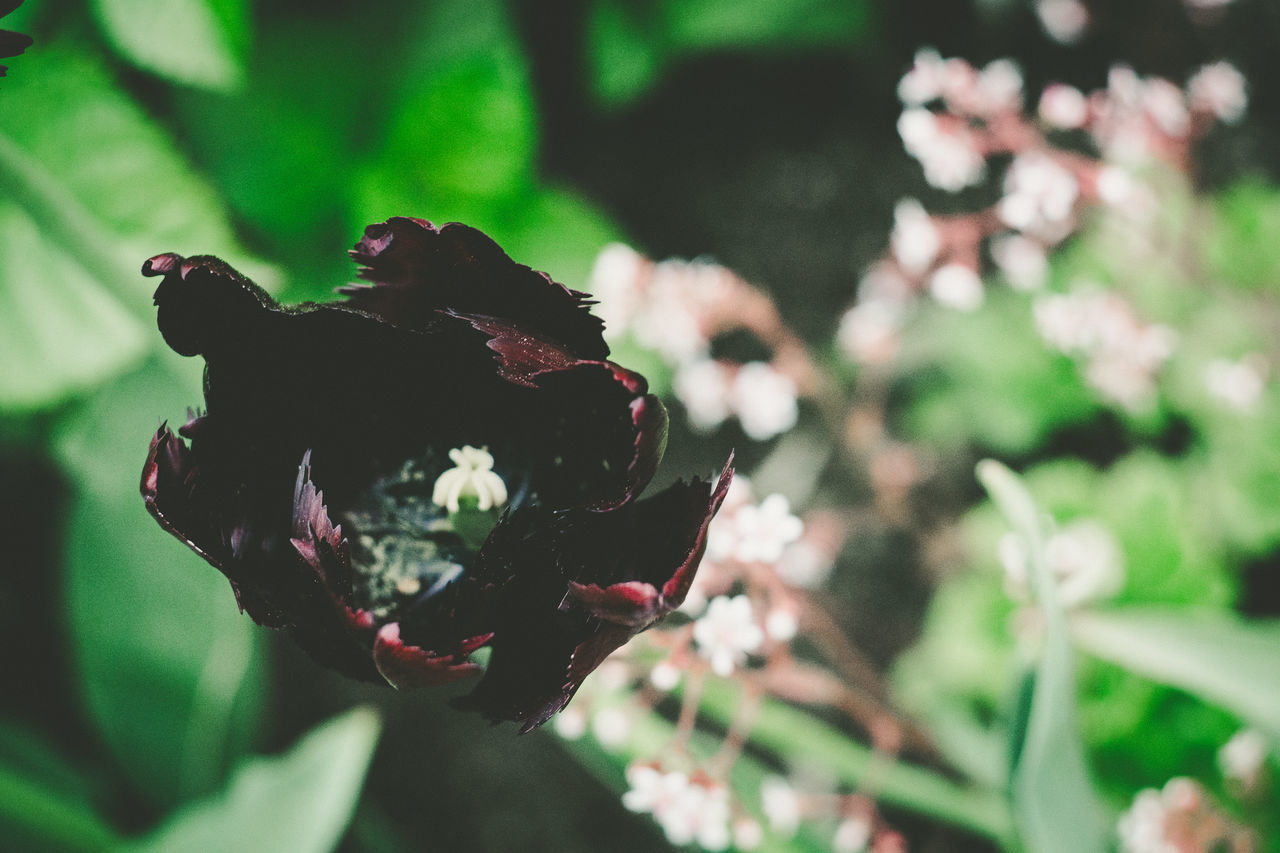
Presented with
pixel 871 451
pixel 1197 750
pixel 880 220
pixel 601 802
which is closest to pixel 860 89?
pixel 880 220

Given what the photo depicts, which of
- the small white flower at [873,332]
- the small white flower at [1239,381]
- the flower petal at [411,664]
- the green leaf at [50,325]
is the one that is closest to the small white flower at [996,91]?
the small white flower at [873,332]

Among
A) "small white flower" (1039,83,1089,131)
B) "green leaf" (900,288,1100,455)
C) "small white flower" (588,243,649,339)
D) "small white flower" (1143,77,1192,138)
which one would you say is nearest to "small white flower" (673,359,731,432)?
"small white flower" (588,243,649,339)

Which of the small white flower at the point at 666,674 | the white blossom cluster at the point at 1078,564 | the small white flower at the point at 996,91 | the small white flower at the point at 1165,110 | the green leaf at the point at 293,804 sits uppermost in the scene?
the small white flower at the point at 1165,110

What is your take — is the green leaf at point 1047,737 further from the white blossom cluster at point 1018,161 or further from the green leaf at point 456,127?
the green leaf at point 456,127

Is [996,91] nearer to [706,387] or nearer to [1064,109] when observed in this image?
[1064,109]

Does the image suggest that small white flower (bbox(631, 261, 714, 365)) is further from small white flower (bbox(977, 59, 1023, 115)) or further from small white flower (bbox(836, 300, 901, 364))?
small white flower (bbox(977, 59, 1023, 115))

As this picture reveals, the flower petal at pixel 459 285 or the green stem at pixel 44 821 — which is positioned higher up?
the flower petal at pixel 459 285
